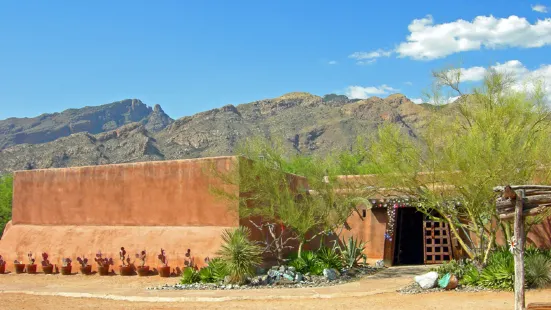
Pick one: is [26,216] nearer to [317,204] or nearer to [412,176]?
[317,204]

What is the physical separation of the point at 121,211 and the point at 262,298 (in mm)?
8125

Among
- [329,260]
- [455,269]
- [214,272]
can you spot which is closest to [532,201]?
[455,269]

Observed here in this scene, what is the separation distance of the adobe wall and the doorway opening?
278 inches

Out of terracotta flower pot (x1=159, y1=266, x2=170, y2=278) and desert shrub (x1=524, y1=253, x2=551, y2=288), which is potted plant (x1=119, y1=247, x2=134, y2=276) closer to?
terracotta flower pot (x1=159, y1=266, x2=170, y2=278)

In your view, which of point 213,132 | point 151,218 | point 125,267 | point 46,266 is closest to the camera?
point 125,267

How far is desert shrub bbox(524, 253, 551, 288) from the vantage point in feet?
40.9

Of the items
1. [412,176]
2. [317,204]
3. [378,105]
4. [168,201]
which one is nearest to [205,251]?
[168,201]

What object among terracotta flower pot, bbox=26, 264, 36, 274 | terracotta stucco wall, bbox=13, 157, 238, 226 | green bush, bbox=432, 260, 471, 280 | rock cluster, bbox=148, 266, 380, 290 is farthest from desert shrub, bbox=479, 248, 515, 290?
terracotta flower pot, bbox=26, 264, 36, 274

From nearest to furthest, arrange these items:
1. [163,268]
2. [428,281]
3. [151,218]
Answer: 1. [428,281]
2. [163,268]
3. [151,218]

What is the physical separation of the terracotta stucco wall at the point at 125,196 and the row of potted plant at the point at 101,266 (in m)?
1.35

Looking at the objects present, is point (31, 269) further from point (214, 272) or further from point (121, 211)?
point (214, 272)

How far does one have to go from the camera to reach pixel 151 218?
18.0 meters

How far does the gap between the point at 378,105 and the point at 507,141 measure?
8853 centimetres

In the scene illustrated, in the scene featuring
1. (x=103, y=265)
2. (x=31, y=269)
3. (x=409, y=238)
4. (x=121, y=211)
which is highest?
(x=121, y=211)
